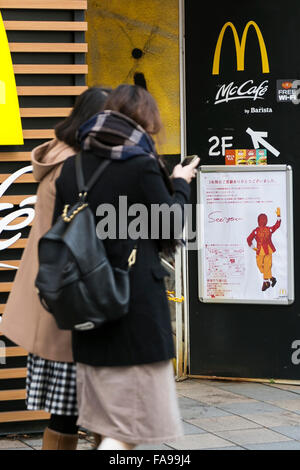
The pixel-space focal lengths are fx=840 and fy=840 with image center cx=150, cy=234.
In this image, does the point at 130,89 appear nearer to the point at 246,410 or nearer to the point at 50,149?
the point at 50,149

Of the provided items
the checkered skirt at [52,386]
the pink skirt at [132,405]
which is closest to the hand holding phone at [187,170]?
the pink skirt at [132,405]

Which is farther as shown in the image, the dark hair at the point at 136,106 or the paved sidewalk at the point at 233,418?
the paved sidewalk at the point at 233,418

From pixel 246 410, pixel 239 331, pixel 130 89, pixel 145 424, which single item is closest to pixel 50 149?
pixel 130 89

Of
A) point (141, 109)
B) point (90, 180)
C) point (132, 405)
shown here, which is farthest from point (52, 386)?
point (141, 109)

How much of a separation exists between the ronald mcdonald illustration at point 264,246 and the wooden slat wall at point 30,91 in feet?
7.42

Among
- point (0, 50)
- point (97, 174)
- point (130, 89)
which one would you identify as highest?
point (0, 50)

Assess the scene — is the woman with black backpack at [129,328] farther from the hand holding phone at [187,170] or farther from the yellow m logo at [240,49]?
the yellow m logo at [240,49]

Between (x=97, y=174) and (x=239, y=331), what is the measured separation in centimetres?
376

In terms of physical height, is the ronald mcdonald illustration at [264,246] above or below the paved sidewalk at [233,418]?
above

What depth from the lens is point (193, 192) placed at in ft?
22.5

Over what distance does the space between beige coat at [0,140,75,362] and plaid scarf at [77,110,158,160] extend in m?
0.34

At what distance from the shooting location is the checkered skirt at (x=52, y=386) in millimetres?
3549

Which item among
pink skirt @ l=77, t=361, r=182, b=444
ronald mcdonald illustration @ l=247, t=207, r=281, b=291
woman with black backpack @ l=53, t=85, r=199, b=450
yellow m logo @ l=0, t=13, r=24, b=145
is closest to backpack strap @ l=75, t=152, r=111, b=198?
woman with black backpack @ l=53, t=85, r=199, b=450

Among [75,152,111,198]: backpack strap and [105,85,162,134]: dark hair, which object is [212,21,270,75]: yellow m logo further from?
[75,152,111,198]: backpack strap
